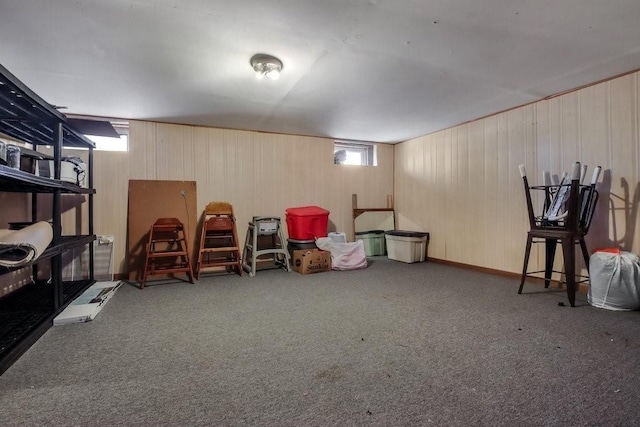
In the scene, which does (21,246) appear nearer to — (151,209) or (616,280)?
(151,209)

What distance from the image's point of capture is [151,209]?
11.8ft

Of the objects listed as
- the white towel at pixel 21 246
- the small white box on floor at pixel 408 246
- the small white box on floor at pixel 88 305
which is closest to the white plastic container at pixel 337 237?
the small white box on floor at pixel 408 246

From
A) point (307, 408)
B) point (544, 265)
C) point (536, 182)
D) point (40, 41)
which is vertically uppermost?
point (40, 41)

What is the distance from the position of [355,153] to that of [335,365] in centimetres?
413

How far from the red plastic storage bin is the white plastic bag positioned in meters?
0.12

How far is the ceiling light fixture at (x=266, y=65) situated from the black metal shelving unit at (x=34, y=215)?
4.42 ft

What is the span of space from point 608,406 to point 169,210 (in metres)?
3.99

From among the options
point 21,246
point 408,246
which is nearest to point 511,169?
point 408,246

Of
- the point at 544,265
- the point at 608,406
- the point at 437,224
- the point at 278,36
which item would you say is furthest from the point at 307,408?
the point at 437,224

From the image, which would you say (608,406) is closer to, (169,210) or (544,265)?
(544,265)

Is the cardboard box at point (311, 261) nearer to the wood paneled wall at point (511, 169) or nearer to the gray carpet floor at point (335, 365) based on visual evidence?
the gray carpet floor at point (335, 365)

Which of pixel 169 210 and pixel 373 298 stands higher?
pixel 169 210

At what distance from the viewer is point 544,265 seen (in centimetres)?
312

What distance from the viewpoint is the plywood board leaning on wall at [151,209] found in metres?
3.49
